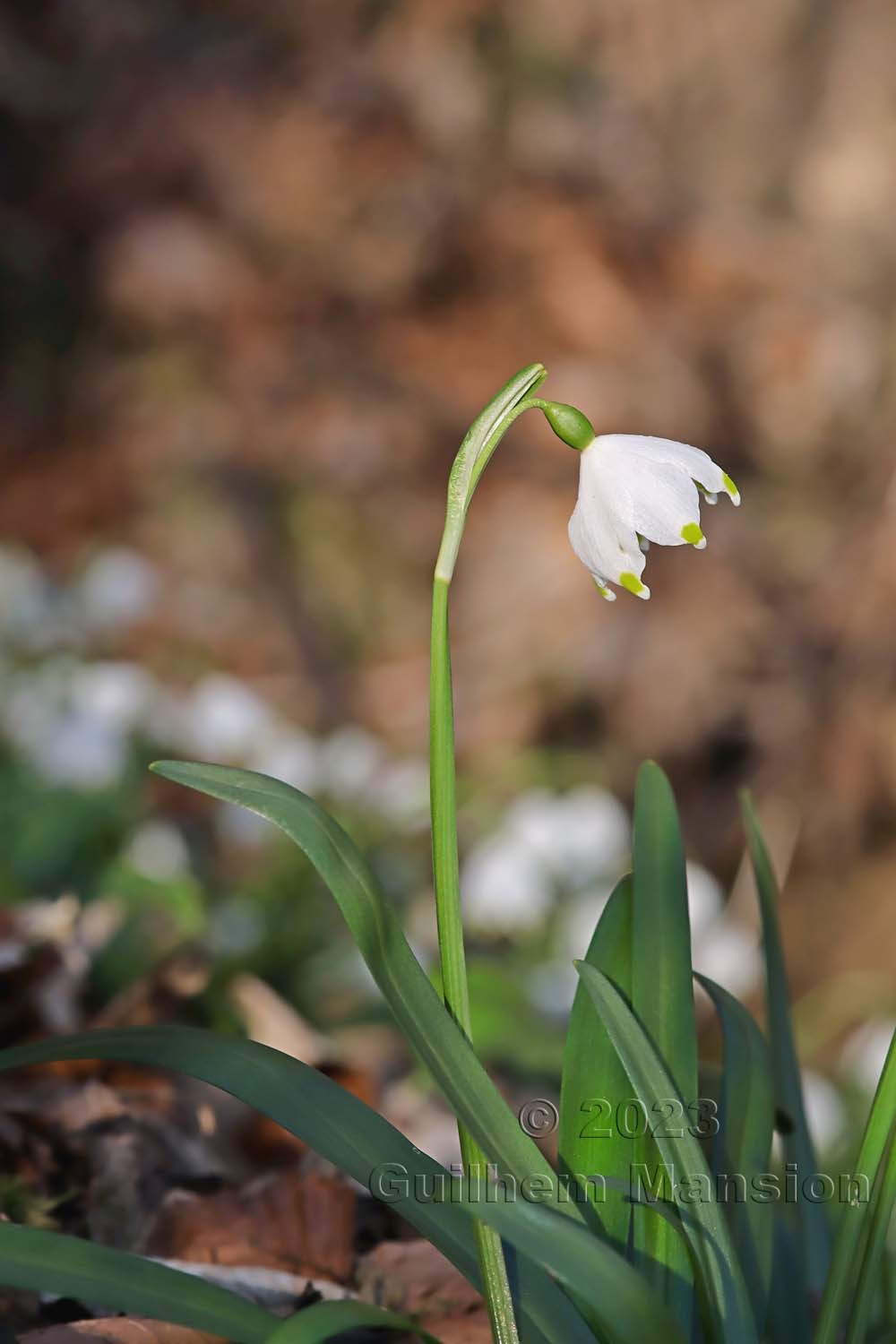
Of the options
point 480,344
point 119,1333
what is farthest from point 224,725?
point 480,344

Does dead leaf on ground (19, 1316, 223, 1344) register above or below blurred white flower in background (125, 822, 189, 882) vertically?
below

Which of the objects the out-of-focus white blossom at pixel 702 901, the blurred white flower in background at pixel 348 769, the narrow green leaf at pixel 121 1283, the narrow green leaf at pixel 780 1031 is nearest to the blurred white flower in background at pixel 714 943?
the out-of-focus white blossom at pixel 702 901

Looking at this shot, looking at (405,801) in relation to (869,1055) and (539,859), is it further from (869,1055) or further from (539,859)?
(869,1055)

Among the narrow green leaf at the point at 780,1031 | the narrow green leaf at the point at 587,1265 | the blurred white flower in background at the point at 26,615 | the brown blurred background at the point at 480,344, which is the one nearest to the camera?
the narrow green leaf at the point at 587,1265

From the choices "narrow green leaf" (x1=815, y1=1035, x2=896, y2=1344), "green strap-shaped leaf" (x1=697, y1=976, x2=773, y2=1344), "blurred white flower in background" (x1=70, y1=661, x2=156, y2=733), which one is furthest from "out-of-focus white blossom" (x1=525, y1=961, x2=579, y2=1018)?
"narrow green leaf" (x1=815, y1=1035, x2=896, y2=1344)

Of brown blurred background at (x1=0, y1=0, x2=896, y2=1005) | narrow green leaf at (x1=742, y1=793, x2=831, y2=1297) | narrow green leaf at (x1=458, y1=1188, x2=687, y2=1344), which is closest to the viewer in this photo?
narrow green leaf at (x1=458, y1=1188, x2=687, y2=1344)

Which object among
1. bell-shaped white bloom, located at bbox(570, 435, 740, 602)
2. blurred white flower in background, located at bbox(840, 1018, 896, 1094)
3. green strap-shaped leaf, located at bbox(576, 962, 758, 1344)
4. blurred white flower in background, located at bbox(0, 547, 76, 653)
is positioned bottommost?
green strap-shaped leaf, located at bbox(576, 962, 758, 1344)

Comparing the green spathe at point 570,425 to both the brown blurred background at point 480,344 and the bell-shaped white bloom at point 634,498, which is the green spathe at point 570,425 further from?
the brown blurred background at point 480,344

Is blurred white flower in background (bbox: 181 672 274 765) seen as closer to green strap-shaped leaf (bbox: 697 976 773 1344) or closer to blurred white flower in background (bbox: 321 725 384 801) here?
blurred white flower in background (bbox: 321 725 384 801)
